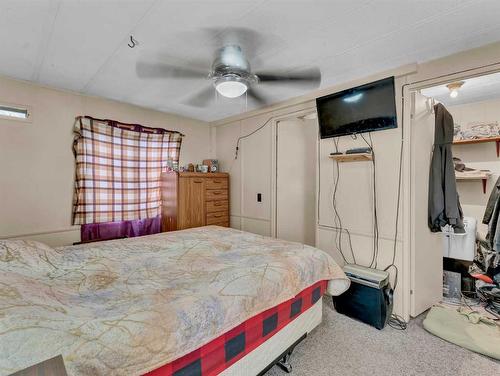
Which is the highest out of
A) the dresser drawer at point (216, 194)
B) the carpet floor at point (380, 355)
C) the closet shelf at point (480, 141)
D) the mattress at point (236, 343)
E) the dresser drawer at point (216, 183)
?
the closet shelf at point (480, 141)

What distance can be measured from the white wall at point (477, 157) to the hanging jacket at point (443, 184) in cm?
136

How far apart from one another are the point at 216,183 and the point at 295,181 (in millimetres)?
1258

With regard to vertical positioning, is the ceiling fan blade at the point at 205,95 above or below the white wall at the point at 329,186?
above

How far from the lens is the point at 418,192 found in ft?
7.88

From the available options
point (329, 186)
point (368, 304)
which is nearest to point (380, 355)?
point (368, 304)

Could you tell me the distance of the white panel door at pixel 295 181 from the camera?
11.7 ft

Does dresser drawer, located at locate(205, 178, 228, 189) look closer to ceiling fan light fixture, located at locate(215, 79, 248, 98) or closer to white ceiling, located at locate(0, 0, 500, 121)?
white ceiling, located at locate(0, 0, 500, 121)

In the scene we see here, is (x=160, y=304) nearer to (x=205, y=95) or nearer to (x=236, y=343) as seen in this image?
(x=236, y=343)

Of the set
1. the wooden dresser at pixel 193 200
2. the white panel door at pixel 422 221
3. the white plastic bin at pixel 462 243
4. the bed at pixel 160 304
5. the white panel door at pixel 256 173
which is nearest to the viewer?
the bed at pixel 160 304

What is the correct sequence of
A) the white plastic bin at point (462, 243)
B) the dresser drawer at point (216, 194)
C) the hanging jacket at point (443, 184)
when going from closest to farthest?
the hanging jacket at point (443, 184)
the white plastic bin at point (462, 243)
the dresser drawer at point (216, 194)

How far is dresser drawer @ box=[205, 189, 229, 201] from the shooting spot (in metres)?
3.87

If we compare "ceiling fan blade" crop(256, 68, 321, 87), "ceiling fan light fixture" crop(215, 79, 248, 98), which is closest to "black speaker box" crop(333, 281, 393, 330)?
"ceiling fan blade" crop(256, 68, 321, 87)

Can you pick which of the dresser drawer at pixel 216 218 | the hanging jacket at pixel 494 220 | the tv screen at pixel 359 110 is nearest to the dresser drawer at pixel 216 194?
the dresser drawer at pixel 216 218

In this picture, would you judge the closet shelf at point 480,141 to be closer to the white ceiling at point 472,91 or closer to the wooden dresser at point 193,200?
the white ceiling at point 472,91
